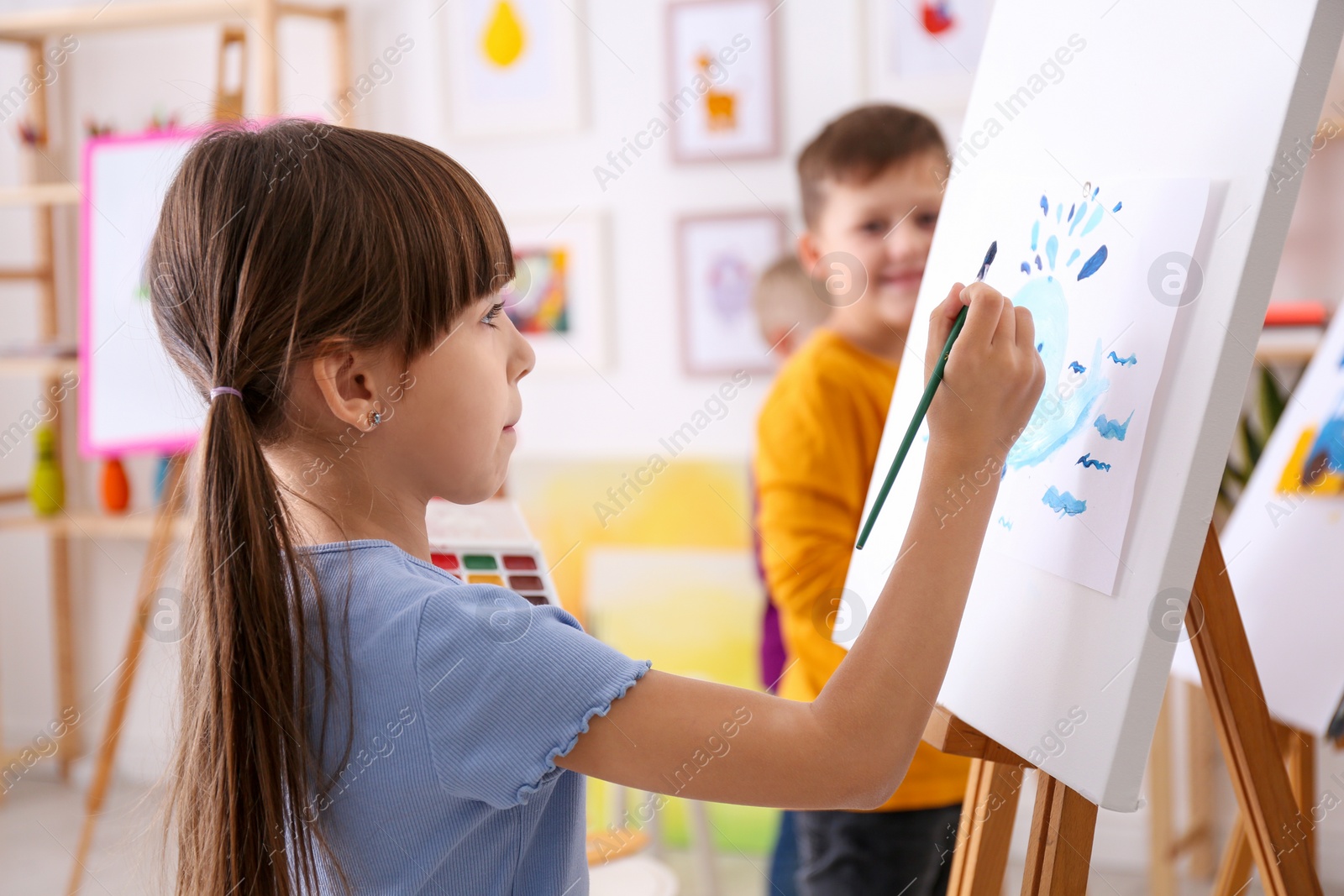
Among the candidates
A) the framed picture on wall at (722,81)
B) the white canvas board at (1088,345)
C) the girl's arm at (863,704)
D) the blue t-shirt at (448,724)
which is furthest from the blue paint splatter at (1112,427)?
the framed picture on wall at (722,81)

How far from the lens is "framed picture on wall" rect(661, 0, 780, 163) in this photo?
2.62m

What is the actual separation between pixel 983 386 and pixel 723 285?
80.8 inches

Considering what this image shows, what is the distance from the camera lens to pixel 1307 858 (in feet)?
2.59

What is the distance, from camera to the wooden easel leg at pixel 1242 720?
75 cm

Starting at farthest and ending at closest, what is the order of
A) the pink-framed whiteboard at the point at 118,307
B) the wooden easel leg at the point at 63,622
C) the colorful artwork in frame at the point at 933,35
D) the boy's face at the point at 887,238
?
the wooden easel leg at the point at 63,622, the pink-framed whiteboard at the point at 118,307, the colorful artwork in frame at the point at 933,35, the boy's face at the point at 887,238

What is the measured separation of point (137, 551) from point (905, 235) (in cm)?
263

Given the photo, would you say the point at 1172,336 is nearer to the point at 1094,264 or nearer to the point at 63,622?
the point at 1094,264

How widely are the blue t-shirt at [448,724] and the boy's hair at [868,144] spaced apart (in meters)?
0.94

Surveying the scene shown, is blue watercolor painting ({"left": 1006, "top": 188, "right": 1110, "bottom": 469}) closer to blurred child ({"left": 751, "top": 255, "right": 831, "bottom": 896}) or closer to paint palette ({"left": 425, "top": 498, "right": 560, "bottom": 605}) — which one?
paint palette ({"left": 425, "top": 498, "right": 560, "bottom": 605})

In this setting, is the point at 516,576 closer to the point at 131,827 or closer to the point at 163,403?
the point at 131,827

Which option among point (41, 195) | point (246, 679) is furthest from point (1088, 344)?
point (41, 195)

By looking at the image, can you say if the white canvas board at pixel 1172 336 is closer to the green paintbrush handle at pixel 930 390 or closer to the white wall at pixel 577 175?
the green paintbrush handle at pixel 930 390

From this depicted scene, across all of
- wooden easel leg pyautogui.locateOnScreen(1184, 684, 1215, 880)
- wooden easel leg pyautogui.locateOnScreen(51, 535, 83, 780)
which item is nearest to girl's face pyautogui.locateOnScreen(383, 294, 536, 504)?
wooden easel leg pyautogui.locateOnScreen(1184, 684, 1215, 880)

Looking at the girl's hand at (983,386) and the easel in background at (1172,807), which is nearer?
the girl's hand at (983,386)
